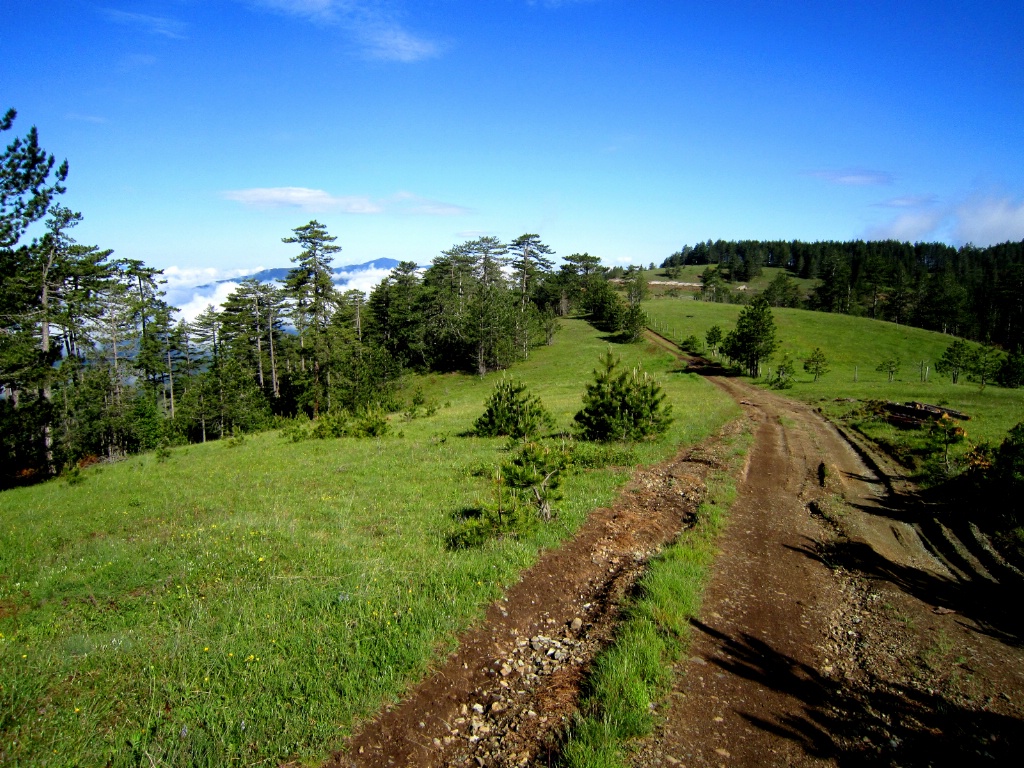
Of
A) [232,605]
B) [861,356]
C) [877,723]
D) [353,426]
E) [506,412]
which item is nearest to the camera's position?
[877,723]

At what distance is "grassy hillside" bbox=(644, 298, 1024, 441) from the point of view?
94.8 feet

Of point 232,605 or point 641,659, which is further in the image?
point 232,605

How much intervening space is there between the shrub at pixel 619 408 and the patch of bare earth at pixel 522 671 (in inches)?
345

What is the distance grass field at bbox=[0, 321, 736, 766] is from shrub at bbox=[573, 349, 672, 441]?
3986 mm

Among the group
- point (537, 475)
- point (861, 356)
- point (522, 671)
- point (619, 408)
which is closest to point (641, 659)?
point (522, 671)

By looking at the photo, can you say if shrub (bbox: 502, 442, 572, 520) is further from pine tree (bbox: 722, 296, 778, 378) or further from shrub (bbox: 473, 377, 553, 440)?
pine tree (bbox: 722, 296, 778, 378)

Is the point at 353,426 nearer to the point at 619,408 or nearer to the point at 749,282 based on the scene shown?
the point at 619,408

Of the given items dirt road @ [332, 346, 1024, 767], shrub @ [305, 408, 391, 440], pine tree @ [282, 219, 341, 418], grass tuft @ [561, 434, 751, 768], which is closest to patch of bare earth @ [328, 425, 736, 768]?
dirt road @ [332, 346, 1024, 767]

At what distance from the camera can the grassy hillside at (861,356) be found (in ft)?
94.8

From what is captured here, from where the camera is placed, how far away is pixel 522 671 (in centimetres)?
671

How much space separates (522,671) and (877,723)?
14.2 ft

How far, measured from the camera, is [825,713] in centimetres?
589

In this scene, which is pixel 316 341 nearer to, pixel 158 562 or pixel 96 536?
pixel 96 536

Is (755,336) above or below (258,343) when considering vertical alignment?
above
